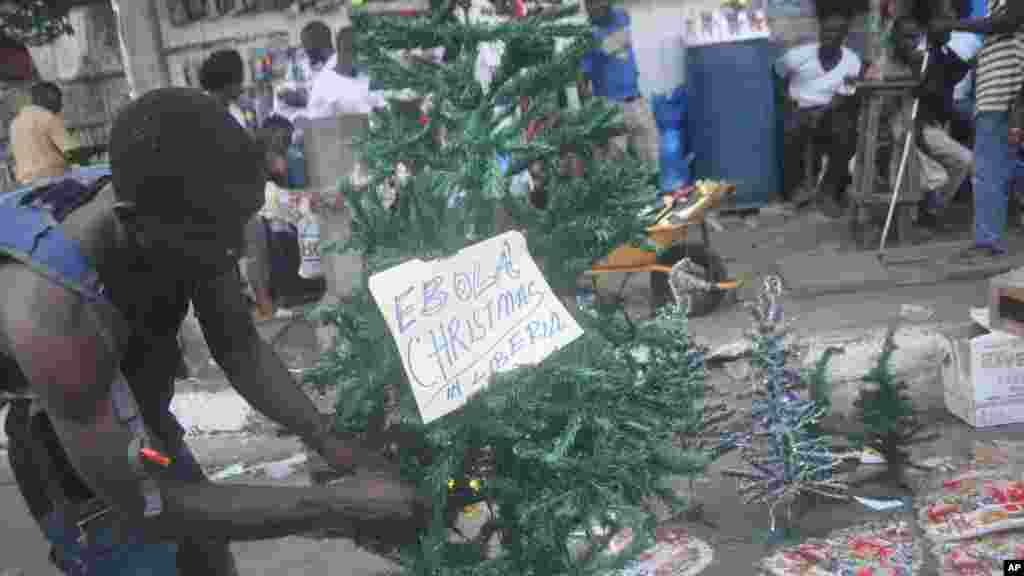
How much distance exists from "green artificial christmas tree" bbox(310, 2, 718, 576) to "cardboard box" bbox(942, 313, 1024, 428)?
2.59 m

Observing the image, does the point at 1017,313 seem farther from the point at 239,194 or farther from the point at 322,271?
the point at 322,271

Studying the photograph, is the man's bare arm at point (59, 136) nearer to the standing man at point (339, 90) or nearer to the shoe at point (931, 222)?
the standing man at point (339, 90)

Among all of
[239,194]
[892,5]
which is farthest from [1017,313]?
[892,5]

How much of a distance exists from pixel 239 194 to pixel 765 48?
23.7 ft

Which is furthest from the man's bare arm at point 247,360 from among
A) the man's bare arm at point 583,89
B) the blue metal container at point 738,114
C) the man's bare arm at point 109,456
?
the blue metal container at point 738,114

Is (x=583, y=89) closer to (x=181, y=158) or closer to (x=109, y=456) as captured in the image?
(x=181, y=158)

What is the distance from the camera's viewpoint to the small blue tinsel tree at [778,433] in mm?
3445

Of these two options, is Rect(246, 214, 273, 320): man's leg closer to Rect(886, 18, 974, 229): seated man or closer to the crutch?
the crutch

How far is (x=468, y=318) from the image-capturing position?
195cm

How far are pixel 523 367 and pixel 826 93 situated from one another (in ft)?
22.9

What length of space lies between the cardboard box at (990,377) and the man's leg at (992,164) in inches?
72.1

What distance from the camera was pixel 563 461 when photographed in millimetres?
1805

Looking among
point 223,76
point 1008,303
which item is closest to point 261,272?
point 223,76

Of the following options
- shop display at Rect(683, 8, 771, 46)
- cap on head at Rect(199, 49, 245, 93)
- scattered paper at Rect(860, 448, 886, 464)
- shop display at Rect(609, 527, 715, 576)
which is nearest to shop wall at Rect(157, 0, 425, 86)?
cap on head at Rect(199, 49, 245, 93)
